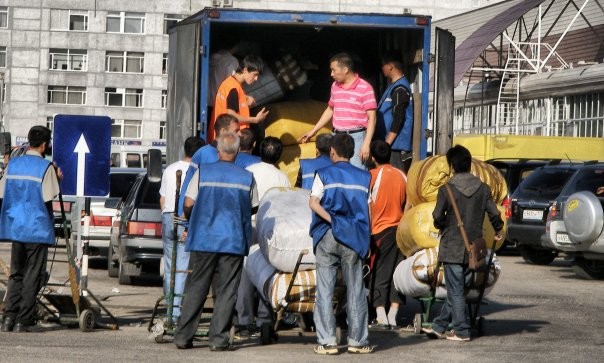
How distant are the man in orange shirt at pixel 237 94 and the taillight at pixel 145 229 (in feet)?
13.8

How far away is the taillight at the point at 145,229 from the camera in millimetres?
19484

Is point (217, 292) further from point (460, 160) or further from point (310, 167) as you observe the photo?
point (460, 160)

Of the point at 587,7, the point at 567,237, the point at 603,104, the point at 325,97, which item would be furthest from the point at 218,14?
the point at 587,7

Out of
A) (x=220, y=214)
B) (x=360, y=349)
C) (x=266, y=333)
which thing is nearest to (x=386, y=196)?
(x=266, y=333)

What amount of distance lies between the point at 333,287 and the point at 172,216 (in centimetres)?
247

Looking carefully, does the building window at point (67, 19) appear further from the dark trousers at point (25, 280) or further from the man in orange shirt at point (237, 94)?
the dark trousers at point (25, 280)

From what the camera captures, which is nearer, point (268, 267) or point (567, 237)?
point (268, 267)

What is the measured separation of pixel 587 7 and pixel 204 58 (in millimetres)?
36423

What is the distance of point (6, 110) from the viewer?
278 ft

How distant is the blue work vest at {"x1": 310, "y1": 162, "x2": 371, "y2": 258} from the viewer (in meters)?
12.0

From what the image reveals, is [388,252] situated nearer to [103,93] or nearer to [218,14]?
[218,14]

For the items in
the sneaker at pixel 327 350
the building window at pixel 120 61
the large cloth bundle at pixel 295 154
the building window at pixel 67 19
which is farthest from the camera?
the building window at pixel 120 61

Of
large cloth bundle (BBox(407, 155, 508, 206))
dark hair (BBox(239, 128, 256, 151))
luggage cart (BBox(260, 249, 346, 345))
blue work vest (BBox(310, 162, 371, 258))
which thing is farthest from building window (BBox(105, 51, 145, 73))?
blue work vest (BBox(310, 162, 371, 258))

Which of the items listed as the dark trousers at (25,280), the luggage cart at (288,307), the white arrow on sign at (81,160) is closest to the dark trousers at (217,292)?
the luggage cart at (288,307)
